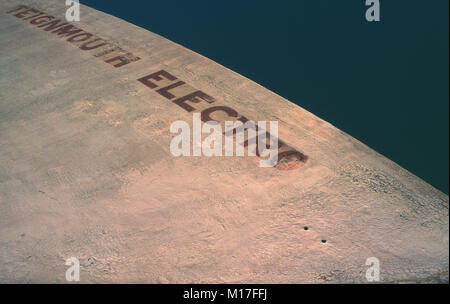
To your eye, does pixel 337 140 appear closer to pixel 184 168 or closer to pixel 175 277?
pixel 184 168

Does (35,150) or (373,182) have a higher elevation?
(35,150)

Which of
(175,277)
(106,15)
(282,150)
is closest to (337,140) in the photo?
(282,150)

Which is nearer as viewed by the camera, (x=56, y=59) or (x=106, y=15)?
(x=56, y=59)

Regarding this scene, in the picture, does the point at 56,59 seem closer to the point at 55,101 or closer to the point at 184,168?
the point at 55,101
